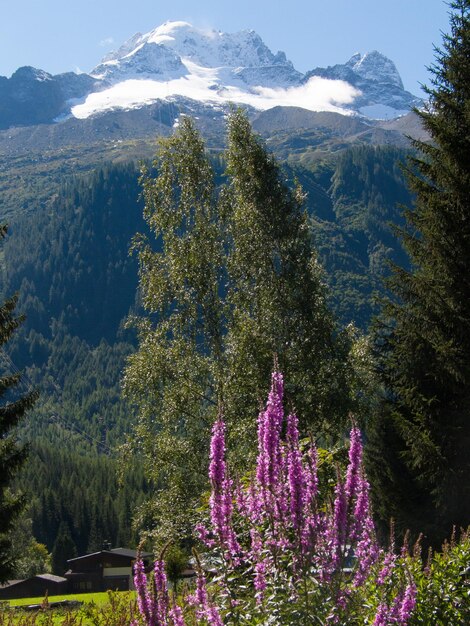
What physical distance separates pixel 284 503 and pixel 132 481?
135352 mm

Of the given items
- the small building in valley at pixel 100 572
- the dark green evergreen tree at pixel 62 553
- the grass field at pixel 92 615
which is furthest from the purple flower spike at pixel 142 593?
the dark green evergreen tree at pixel 62 553

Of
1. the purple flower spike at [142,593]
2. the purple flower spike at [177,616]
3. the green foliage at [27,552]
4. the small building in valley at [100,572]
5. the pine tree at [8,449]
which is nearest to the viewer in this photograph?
the purple flower spike at [142,593]

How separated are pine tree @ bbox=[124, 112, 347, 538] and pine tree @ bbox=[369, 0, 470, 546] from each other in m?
5.48

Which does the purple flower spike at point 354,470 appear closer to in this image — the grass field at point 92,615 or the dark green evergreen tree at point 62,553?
the grass field at point 92,615

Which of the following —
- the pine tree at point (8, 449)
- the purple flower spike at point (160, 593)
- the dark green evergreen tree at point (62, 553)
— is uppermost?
the purple flower spike at point (160, 593)

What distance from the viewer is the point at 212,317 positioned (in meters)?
26.0

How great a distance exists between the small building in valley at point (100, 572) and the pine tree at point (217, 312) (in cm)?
5728

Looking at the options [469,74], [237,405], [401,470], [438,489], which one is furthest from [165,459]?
[469,74]

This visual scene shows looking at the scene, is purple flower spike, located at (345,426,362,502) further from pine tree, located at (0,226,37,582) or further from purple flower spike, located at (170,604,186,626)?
pine tree, located at (0,226,37,582)

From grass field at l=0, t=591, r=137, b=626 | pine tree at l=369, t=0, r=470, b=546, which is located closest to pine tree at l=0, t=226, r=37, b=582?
grass field at l=0, t=591, r=137, b=626

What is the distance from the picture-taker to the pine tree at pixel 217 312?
2331 centimetres

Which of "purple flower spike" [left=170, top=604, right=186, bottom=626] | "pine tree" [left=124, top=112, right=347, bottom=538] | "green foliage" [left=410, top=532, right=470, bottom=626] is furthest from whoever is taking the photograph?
"pine tree" [left=124, top=112, right=347, bottom=538]

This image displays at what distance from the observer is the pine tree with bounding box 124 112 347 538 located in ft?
76.5

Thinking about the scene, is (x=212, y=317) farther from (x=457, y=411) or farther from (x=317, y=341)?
(x=457, y=411)
